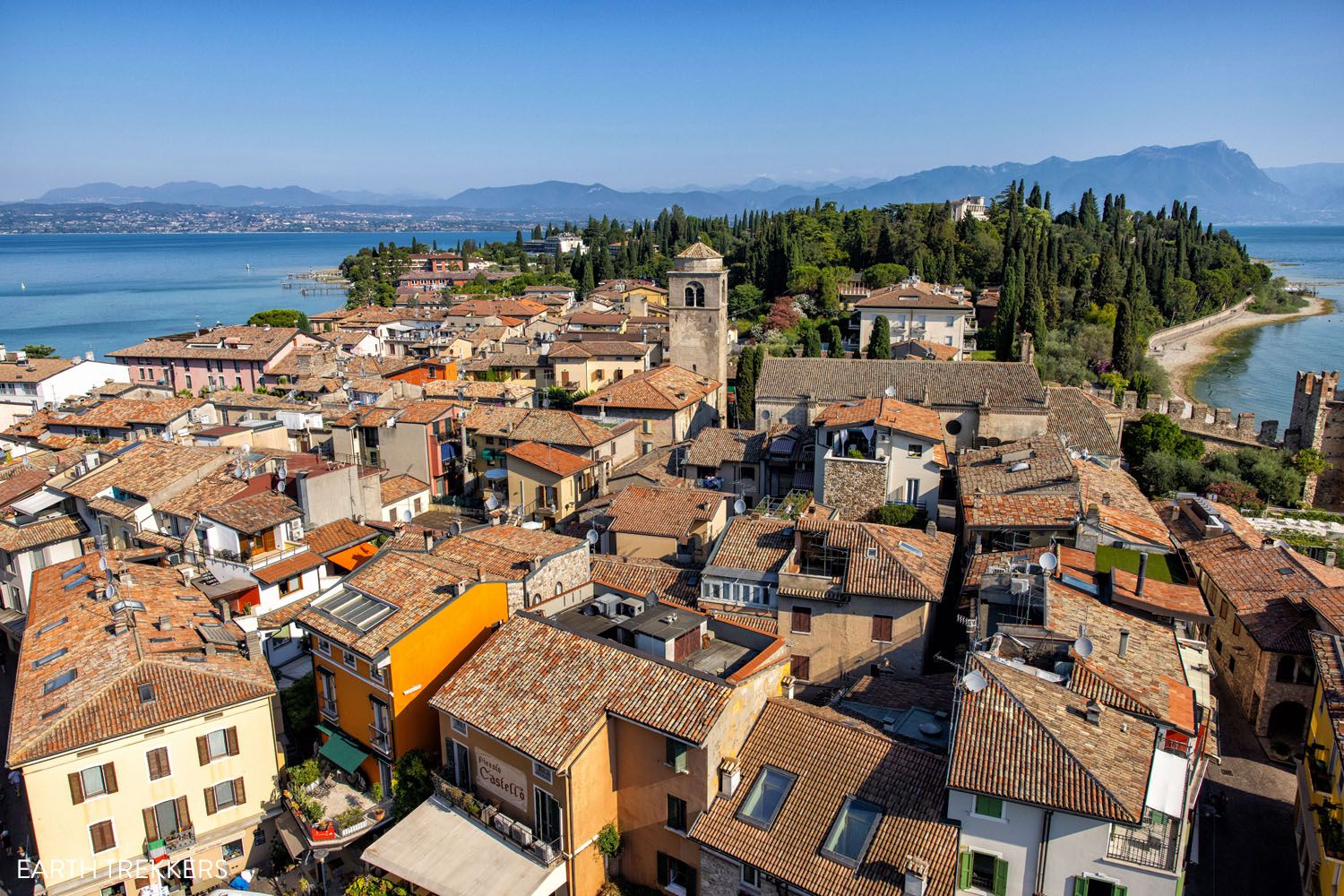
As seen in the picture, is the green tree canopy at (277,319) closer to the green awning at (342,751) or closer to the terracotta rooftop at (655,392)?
the terracotta rooftop at (655,392)

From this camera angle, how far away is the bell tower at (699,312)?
48000 millimetres

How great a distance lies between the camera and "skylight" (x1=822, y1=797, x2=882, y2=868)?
13.2m

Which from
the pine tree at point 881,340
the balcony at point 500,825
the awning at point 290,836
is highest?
the pine tree at point 881,340

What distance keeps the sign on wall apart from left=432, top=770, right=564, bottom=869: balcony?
28 centimetres

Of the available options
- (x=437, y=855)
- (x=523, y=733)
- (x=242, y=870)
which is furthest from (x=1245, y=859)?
(x=242, y=870)

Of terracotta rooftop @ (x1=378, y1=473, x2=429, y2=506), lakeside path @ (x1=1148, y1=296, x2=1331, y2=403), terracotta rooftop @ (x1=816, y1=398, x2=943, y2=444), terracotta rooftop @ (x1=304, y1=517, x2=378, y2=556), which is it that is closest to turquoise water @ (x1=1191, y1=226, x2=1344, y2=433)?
lakeside path @ (x1=1148, y1=296, x2=1331, y2=403)

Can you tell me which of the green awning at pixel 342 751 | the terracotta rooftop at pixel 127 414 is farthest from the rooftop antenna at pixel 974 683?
the terracotta rooftop at pixel 127 414

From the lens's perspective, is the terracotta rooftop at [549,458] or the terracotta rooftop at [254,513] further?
the terracotta rooftop at [549,458]

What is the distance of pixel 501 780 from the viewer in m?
15.7

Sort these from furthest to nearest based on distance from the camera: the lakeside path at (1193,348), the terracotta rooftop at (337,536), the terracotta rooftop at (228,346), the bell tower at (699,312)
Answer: the lakeside path at (1193,348)
the terracotta rooftop at (228,346)
the bell tower at (699,312)
the terracotta rooftop at (337,536)

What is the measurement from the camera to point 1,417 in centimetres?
5162

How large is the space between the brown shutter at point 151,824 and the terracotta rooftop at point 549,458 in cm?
1738

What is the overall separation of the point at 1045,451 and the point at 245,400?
37544 mm

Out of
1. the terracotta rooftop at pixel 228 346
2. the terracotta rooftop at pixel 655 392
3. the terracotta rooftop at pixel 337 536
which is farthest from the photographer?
the terracotta rooftop at pixel 228 346
